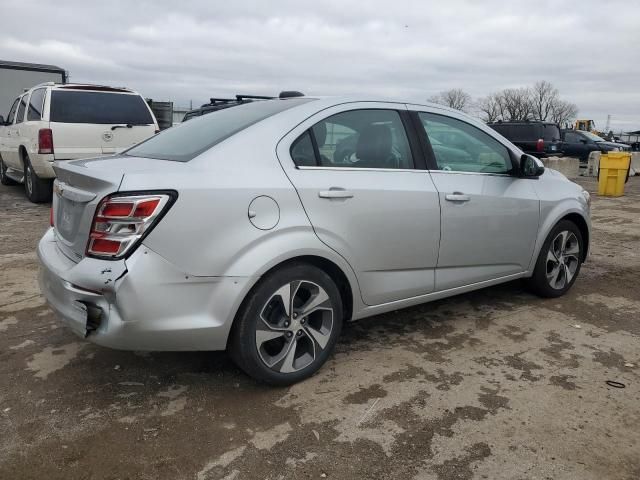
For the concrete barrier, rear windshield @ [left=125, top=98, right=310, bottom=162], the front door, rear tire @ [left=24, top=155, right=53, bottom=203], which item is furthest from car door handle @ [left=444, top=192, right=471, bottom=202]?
the concrete barrier

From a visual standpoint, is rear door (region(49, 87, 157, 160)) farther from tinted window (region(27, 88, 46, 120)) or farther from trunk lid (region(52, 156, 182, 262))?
trunk lid (region(52, 156, 182, 262))

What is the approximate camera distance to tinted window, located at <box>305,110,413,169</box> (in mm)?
3143

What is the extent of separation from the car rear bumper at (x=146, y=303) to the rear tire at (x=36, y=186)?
7002 mm

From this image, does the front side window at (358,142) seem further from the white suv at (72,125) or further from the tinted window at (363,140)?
the white suv at (72,125)

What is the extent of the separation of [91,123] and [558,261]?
22.8 feet

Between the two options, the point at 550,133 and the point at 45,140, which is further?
the point at 550,133

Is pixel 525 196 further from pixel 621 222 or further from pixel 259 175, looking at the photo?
pixel 621 222

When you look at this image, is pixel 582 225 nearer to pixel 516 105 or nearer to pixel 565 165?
pixel 565 165

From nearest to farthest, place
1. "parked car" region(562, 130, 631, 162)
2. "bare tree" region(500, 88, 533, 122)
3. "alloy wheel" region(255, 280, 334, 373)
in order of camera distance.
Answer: "alloy wheel" region(255, 280, 334, 373) < "parked car" region(562, 130, 631, 162) < "bare tree" region(500, 88, 533, 122)

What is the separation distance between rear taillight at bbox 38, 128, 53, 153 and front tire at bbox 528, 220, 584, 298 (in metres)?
7.04

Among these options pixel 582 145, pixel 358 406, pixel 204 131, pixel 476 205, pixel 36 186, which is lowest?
pixel 358 406

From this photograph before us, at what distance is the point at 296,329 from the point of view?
9.71 feet

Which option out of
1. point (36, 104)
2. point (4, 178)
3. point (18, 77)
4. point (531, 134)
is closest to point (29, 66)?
point (18, 77)

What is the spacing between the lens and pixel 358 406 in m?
2.83
